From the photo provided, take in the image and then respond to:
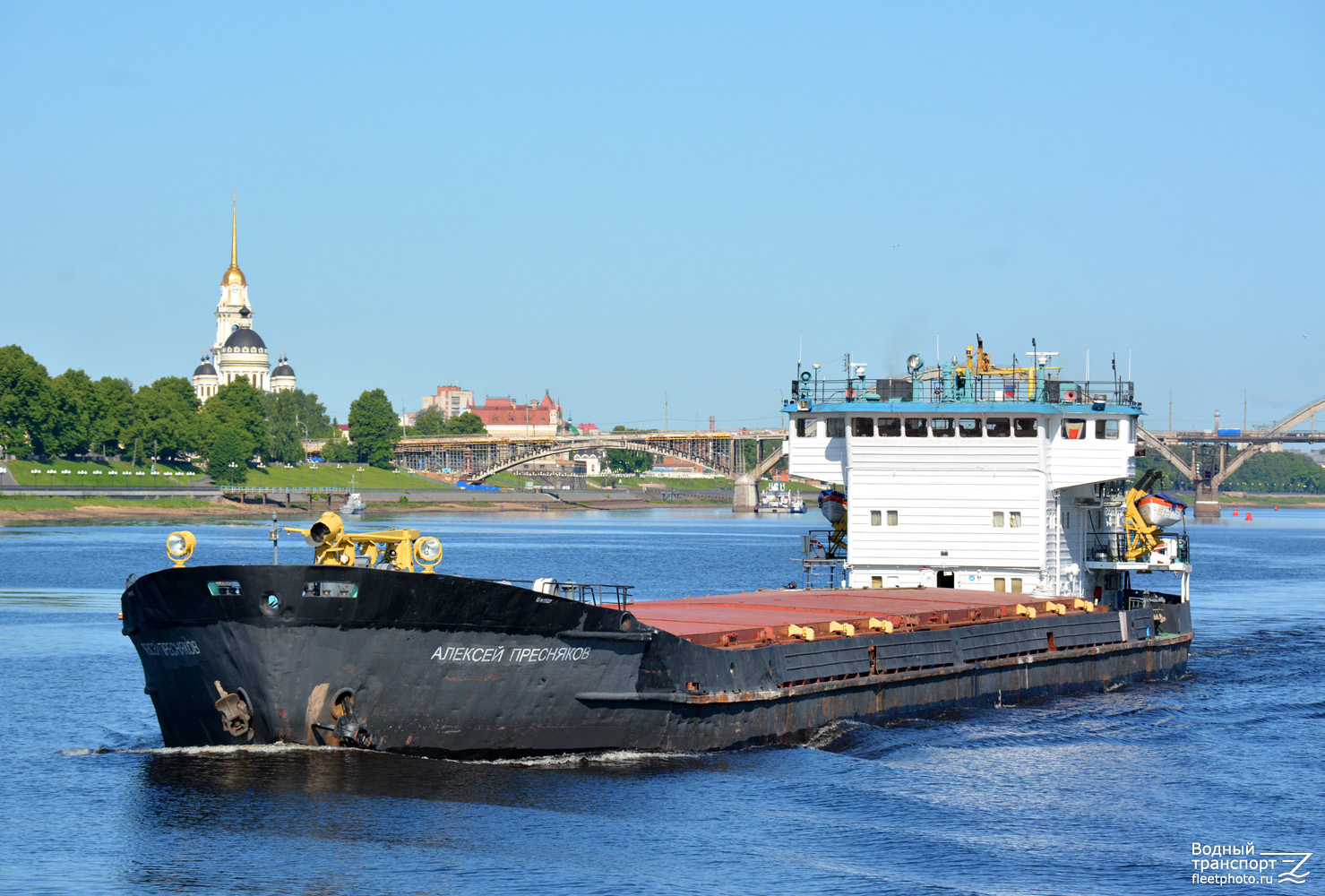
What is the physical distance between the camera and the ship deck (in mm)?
26047

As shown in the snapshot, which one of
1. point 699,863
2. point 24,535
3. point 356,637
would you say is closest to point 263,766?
point 356,637

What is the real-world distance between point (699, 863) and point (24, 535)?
98.6 meters

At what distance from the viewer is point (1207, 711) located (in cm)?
3162

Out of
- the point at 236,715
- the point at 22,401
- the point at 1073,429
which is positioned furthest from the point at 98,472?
the point at 236,715

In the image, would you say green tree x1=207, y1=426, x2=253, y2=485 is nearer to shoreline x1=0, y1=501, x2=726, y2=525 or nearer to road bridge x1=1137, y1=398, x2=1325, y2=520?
shoreline x1=0, y1=501, x2=726, y2=525

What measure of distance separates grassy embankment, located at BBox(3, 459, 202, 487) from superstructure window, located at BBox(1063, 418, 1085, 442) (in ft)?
424

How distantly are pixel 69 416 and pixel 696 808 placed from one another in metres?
149

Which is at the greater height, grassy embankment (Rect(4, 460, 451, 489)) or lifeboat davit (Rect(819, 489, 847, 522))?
grassy embankment (Rect(4, 460, 451, 489))

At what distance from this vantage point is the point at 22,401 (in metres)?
148

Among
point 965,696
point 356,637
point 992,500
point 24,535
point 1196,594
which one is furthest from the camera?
point 24,535

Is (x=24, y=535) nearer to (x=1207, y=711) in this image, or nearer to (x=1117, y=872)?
(x=1207, y=711)

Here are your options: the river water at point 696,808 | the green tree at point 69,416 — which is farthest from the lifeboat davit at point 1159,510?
the green tree at point 69,416

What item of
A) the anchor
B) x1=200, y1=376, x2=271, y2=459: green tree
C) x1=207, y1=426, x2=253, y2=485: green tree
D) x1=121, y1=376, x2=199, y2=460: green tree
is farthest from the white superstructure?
x1=200, y1=376, x2=271, y2=459: green tree

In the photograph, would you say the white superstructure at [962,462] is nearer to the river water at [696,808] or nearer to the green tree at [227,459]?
the river water at [696,808]
